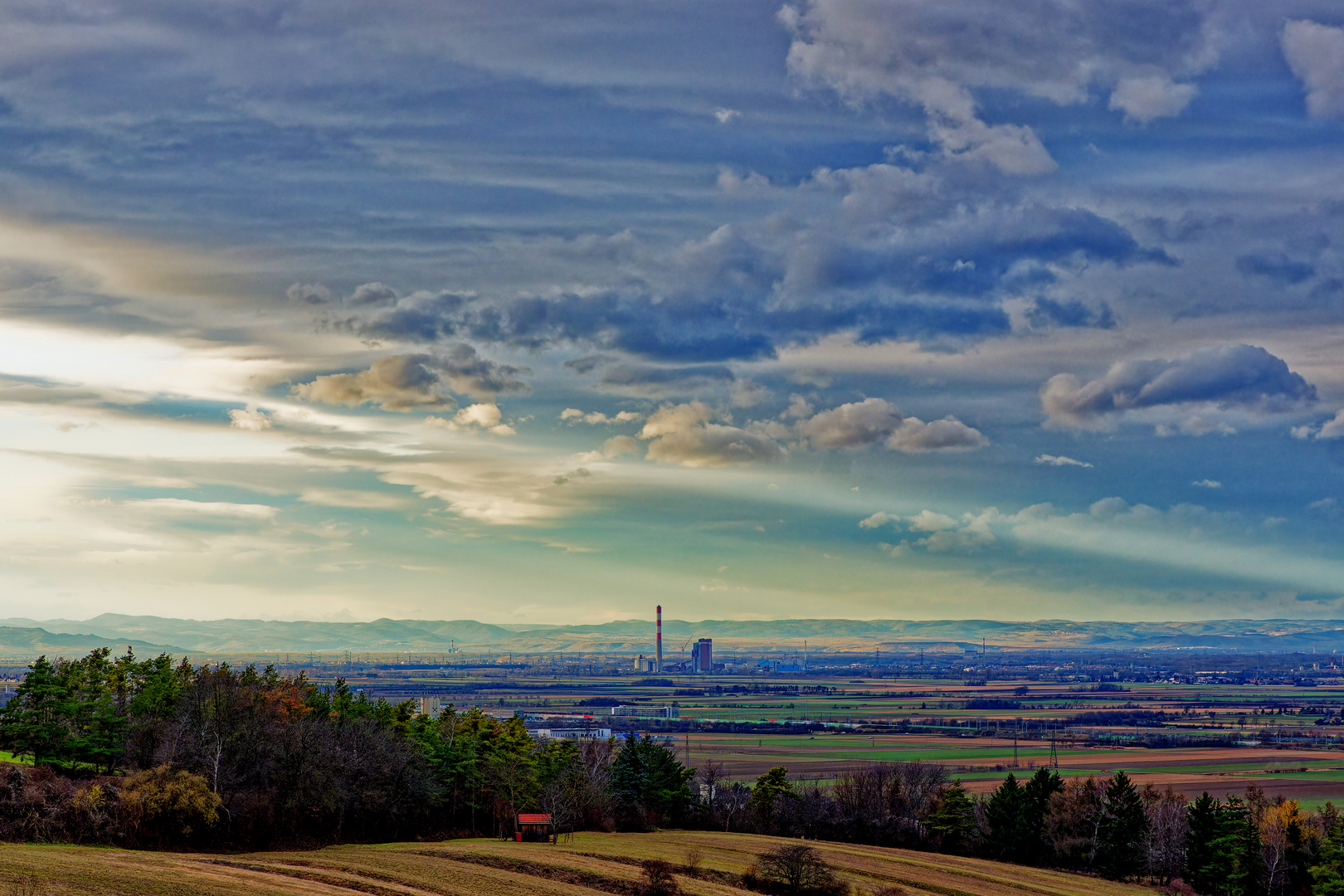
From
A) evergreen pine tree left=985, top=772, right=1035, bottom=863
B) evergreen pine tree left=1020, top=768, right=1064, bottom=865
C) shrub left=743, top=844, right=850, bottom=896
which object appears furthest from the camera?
evergreen pine tree left=985, top=772, right=1035, bottom=863

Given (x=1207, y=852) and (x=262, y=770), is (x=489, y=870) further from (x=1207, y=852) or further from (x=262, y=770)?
(x=1207, y=852)

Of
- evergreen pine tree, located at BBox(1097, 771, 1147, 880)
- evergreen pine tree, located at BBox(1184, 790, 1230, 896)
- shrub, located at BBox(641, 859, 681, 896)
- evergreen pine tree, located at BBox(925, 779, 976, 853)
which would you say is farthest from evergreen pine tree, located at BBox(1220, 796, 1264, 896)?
shrub, located at BBox(641, 859, 681, 896)

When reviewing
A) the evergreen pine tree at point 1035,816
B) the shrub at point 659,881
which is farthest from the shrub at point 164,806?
the evergreen pine tree at point 1035,816

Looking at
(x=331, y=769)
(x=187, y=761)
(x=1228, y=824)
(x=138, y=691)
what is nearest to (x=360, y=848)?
(x=331, y=769)

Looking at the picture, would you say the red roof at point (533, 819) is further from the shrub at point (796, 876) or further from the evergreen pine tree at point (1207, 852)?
the evergreen pine tree at point (1207, 852)

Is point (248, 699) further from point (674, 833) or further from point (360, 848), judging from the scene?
point (674, 833)

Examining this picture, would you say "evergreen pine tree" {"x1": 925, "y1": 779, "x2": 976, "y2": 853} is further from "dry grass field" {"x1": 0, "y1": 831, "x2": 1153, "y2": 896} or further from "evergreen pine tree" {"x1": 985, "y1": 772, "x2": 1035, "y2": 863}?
"dry grass field" {"x1": 0, "y1": 831, "x2": 1153, "y2": 896}
